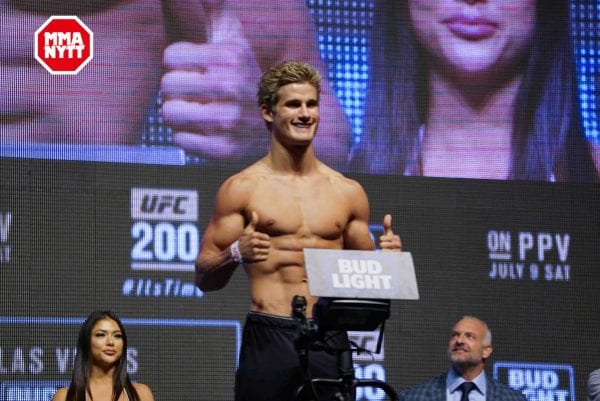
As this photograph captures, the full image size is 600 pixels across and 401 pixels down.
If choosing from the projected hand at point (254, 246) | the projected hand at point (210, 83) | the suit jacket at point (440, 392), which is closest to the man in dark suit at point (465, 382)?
the suit jacket at point (440, 392)

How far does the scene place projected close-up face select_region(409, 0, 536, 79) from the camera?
654 cm

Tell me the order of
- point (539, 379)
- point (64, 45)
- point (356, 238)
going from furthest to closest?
point (539, 379)
point (64, 45)
point (356, 238)

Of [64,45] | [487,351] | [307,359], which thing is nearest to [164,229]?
[64,45]

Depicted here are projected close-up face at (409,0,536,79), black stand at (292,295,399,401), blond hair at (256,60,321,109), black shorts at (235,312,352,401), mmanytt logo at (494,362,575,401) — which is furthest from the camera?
projected close-up face at (409,0,536,79)

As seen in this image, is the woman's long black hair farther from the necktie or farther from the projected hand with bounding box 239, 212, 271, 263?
the necktie

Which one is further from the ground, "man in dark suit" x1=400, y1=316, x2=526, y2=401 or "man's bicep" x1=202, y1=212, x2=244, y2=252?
"man's bicep" x1=202, y1=212, x2=244, y2=252

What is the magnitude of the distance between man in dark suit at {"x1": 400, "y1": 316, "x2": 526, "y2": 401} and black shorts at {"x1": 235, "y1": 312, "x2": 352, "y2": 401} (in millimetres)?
1581

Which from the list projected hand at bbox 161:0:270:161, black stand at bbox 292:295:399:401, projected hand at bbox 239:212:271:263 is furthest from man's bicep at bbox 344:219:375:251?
projected hand at bbox 161:0:270:161

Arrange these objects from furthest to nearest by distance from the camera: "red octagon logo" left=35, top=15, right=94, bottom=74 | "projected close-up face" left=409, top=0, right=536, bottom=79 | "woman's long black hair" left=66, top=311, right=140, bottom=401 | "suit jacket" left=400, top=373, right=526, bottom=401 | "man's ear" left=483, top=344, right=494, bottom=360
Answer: "projected close-up face" left=409, top=0, right=536, bottom=79 → "red octagon logo" left=35, top=15, right=94, bottom=74 → "man's ear" left=483, top=344, right=494, bottom=360 → "suit jacket" left=400, top=373, right=526, bottom=401 → "woman's long black hair" left=66, top=311, right=140, bottom=401

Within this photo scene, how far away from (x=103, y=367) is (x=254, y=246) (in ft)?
4.45

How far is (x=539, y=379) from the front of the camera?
20.7 ft

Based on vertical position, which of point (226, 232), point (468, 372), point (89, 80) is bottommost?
point (468, 372)

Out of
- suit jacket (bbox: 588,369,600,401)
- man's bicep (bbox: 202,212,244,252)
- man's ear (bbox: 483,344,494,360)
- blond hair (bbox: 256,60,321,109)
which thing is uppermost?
blond hair (bbox: 256,60,321,109)

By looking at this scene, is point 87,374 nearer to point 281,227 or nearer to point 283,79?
→ point 281,227
